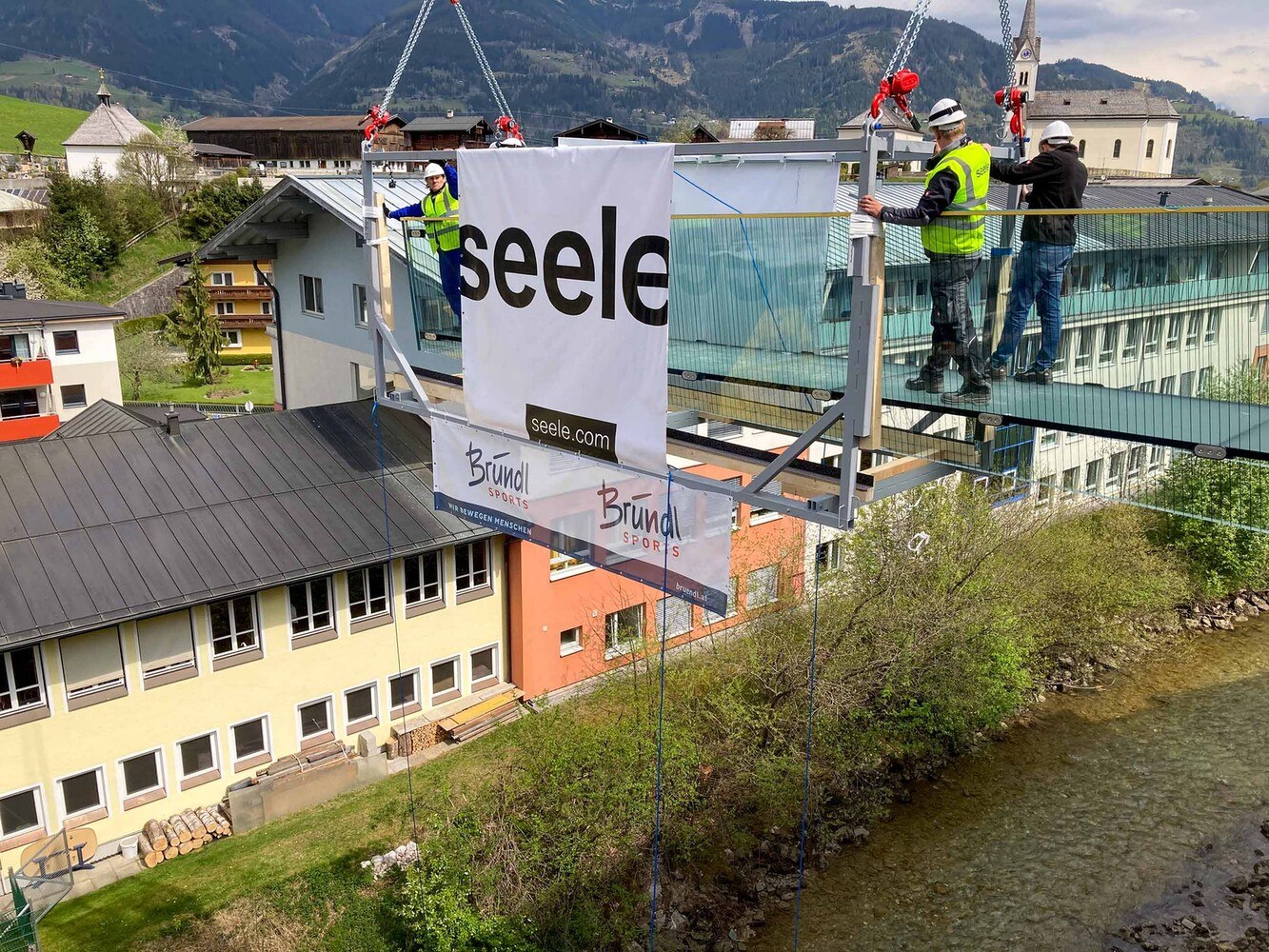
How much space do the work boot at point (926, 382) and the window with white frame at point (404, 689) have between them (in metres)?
13.1

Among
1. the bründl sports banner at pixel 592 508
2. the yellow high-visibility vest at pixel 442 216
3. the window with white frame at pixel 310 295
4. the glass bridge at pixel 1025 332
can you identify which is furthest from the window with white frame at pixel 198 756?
the glass bridge at pixel 1025 332

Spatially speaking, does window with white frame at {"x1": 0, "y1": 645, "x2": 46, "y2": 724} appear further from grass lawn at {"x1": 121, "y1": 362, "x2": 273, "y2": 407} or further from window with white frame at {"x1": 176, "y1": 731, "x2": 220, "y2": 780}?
grass lawn at {"x1": 121, "y1": 362, "x2": 273, "y2": 407}

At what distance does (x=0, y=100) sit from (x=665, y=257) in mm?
148970

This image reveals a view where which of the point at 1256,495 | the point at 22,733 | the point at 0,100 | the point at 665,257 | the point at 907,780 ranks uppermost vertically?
the point at 0,100

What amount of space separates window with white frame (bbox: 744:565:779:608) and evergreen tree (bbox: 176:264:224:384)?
38.4 m

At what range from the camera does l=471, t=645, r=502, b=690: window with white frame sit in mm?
19531

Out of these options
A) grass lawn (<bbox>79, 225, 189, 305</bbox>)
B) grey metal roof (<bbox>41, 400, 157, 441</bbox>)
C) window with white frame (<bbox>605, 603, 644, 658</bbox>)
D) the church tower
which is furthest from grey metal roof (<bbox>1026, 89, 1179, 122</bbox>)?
grey metal roof (<bbox>41, 400, 157, 441</bbox>)

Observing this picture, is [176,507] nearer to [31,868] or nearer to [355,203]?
[31,868]

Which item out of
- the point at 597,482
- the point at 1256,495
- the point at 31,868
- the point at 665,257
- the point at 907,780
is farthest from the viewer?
the point at 1256,495

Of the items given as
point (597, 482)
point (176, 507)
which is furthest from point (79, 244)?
point (597, 482)

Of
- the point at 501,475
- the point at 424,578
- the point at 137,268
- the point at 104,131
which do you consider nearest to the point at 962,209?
the point at 501,475

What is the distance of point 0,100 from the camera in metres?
126

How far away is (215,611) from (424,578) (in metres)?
3.62

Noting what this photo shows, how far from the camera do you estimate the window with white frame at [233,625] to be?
626 inches
